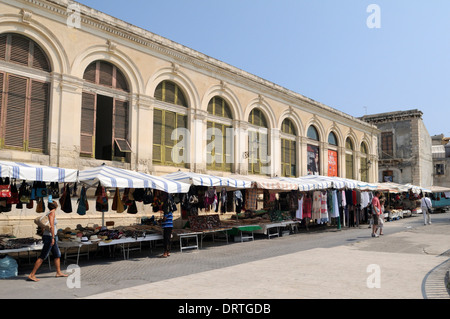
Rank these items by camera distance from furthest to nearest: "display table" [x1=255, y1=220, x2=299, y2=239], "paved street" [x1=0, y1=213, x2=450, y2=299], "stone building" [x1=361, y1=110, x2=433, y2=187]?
"stone building" [x1=361, y1=110, x2=433, y2=187] → "display table" [x1=255, y1=220, x2=299, y2=239] → "paved street" [x1=0, y1=213, x2=450, y2=299]

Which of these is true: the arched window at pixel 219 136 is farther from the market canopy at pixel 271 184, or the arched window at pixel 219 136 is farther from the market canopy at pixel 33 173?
the market canopy at pixel 33 173

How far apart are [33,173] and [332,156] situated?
22.0 meters

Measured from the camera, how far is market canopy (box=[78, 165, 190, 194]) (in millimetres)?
9734

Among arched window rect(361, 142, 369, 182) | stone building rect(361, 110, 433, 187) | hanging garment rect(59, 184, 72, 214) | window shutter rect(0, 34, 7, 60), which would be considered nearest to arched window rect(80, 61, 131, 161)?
window shutter rect(0, 34, 7, 60)

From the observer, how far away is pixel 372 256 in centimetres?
1021

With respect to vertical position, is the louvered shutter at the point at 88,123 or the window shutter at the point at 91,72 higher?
the window shutter at the point at 91,72

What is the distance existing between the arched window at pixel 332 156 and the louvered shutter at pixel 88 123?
57.5ft

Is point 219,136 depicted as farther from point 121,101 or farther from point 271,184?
point 121,101

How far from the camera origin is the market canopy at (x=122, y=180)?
973 centimetres

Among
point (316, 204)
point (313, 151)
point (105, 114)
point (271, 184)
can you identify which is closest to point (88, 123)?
point (105, 114)

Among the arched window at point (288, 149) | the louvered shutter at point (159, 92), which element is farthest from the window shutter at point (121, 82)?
the arched window at point (288, 149)

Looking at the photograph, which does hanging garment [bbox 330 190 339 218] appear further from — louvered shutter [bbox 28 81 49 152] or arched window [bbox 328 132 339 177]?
louvered shutter [bbox 28 81 49 152]

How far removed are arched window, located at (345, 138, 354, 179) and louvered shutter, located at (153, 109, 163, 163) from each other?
683 inches
